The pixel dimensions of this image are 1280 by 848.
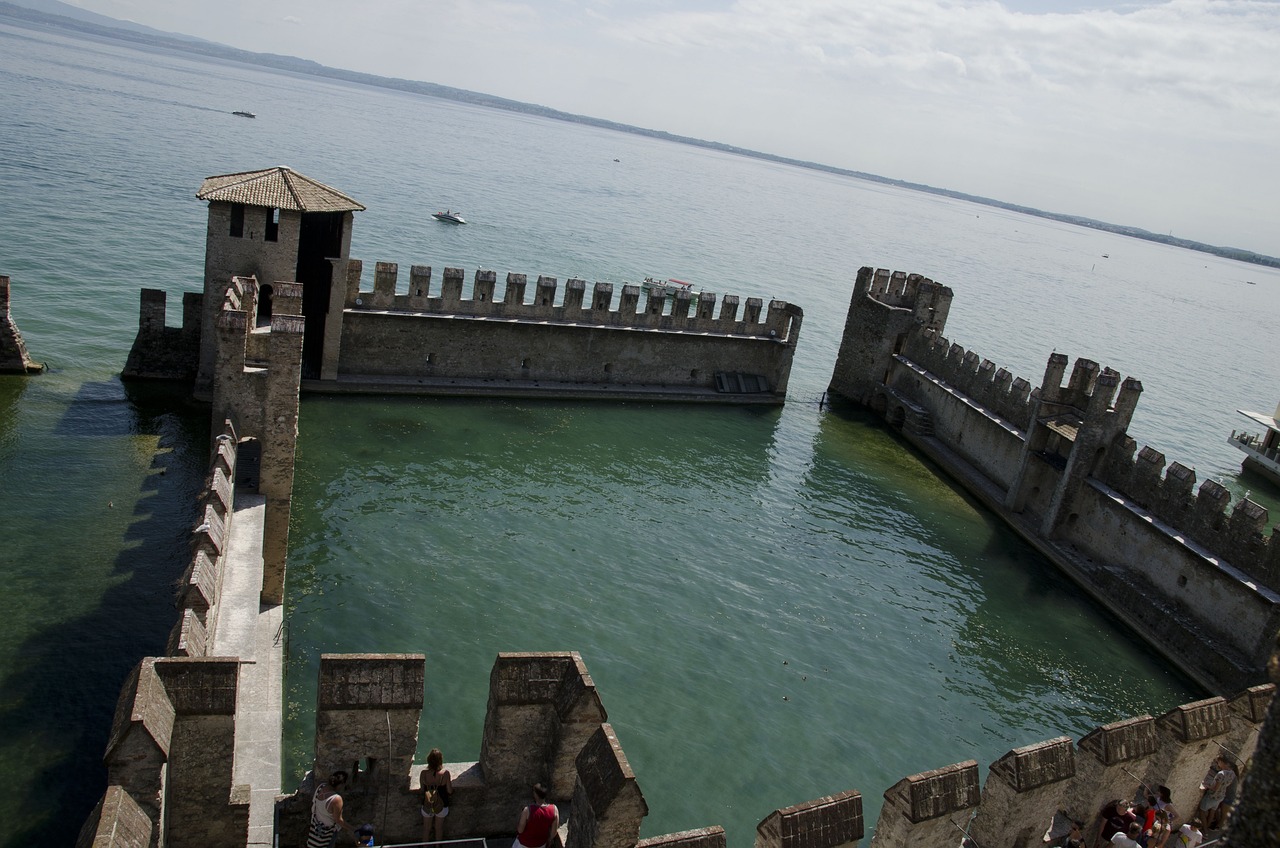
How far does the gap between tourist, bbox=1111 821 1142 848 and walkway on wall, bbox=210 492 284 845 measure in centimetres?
860

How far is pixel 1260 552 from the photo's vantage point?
20125 mm

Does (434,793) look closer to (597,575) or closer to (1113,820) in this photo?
(1113,820)

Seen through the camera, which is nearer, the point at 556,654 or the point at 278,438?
the point at 556,654

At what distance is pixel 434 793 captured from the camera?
9.52 m

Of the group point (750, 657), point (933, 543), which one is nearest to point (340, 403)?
point (750, 657)

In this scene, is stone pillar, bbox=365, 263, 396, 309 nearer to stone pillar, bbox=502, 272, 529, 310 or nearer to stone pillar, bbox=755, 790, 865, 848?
stone pillar, bbox=502, 272, 529, 310

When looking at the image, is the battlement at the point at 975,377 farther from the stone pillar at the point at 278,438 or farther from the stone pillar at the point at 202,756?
the stone pillar at the point at 202,756

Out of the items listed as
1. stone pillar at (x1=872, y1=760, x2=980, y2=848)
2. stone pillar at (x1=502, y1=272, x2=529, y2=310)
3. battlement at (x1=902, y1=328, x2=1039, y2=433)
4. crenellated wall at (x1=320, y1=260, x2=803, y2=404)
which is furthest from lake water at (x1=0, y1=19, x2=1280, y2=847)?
stone pillar at (x1=872, y1=760, x2=980, y2=848)

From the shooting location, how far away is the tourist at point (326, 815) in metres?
8.78

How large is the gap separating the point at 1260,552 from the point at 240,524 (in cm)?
1918

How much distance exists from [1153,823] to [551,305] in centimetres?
2179

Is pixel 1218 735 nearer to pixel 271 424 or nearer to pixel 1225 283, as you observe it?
pixel 271 424

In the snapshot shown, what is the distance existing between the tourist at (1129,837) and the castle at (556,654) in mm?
352

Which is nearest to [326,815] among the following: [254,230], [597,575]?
[597,575]
